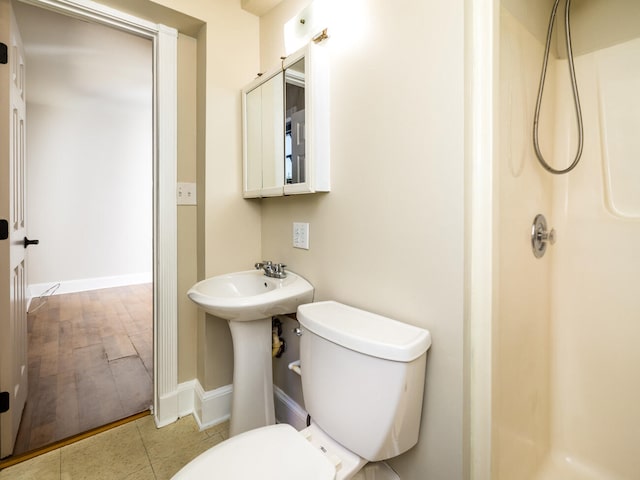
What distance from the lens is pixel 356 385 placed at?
2.94 feet

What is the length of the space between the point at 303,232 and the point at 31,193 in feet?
13.5

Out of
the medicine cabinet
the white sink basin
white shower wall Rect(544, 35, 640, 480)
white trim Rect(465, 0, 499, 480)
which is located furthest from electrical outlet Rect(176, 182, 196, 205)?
white shower wall Rect(544, 35, 640, 480)

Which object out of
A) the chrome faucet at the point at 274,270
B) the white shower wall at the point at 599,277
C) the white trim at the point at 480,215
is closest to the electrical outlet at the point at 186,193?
the chrome faucet at the point at 274,270

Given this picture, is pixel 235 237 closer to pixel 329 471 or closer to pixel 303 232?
pixel 303 232

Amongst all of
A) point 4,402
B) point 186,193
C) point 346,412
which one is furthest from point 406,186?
point 4,402

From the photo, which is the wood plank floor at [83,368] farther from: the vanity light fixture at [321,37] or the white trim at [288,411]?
the vanity light fixture at [321,37]

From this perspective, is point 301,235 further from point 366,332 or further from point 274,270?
point 366,332

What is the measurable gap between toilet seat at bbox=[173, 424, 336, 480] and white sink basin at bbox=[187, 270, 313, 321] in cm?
44

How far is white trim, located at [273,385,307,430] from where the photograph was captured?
1.50m

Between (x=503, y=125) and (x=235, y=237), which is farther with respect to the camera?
(x=235, y=237)

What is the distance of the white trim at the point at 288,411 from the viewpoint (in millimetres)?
1500

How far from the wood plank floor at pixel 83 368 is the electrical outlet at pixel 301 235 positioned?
1.30m

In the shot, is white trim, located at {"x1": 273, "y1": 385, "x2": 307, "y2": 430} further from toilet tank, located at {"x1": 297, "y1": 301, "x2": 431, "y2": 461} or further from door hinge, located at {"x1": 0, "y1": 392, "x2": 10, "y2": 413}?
door hinge, located at {"x1": 0, "y1": 392, "x2": 10, "y2": 413}

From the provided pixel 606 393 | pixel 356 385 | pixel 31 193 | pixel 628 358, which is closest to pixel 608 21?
pixel 628 358
